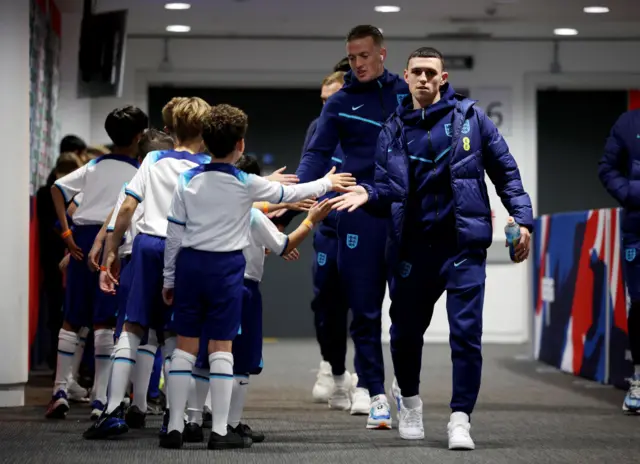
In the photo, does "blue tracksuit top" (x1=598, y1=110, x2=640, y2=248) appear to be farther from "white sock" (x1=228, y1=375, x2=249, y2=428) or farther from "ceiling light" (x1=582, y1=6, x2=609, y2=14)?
"ceiling light" (x1=582, y1=6, x2=609, y2=14)

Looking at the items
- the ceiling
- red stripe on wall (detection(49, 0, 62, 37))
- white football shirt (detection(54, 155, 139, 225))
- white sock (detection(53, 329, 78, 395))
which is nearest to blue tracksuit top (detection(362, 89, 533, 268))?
white football shirt (detection(54, 155, 139, 225))

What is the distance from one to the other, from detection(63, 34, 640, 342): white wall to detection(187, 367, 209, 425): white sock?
7.07 metres

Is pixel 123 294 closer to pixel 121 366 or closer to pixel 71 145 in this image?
pixel 121 366

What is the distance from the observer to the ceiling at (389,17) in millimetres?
9945

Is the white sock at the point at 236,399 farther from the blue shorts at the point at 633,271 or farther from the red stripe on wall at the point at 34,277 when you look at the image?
the red stripe on wall at the point at 34,277

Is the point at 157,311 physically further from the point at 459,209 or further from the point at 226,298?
the point at 459,209

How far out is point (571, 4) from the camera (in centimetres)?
997

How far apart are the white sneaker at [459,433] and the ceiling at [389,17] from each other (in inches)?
225

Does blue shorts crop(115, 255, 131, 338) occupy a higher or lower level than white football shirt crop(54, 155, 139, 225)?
lower

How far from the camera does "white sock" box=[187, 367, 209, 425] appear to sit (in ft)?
15.9

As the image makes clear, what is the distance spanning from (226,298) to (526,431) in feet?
5.25

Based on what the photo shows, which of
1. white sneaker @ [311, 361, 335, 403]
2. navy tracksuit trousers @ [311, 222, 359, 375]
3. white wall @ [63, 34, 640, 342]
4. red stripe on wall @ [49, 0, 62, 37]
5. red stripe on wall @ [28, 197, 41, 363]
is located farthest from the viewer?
white wall @ [63, 34, 640, 342]

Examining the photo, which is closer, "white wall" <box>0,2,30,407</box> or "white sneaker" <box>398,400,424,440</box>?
"white sneaker" <box>398,400,424,440</box>

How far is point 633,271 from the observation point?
20.9ft
